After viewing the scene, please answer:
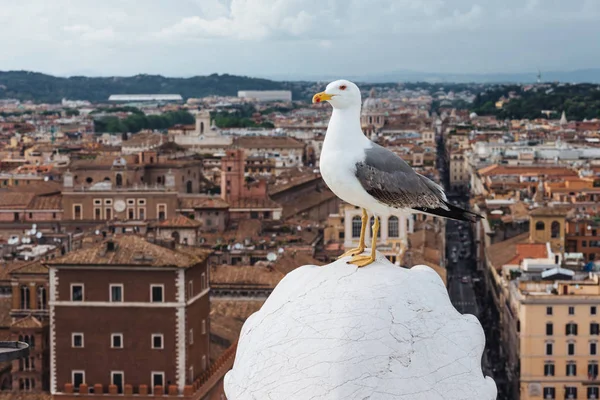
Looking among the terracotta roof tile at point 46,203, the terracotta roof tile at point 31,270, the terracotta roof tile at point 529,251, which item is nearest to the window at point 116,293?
the terracotta roof tile at point 31,270

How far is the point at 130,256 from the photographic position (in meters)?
29.0

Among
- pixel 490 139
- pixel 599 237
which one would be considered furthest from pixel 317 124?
pixel 599 237

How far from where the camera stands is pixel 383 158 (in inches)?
266

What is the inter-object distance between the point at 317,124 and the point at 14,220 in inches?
4656

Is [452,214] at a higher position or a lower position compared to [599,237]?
higher

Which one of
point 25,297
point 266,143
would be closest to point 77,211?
point 25,297

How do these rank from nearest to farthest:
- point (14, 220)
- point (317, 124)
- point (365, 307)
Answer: point (365, 307), point (14, 220), point (317, 124)

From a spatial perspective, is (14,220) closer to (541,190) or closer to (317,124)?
(541,190)

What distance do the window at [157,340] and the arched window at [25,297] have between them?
5341 millimetres

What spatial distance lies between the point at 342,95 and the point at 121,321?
22.7m

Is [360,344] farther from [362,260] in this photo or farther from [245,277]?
[245,277]

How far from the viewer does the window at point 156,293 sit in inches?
1134

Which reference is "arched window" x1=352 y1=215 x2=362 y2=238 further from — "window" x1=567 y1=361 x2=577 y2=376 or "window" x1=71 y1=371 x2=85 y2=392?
"window" x1=71 y1=371 x2=85 y2=392

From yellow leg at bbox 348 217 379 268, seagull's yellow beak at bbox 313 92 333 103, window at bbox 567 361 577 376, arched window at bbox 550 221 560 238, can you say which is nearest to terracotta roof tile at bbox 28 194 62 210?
arched window at bbox 550 221 560 238
